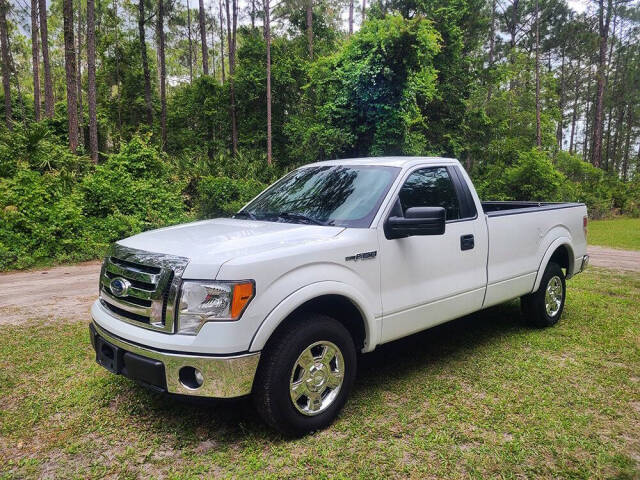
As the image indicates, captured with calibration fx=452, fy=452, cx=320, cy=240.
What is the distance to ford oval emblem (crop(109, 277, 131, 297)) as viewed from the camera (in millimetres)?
2951

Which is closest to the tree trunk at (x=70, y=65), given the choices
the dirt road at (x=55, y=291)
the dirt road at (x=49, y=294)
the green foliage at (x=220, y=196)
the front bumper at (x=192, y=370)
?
the green foliage at (x=220, y=196)

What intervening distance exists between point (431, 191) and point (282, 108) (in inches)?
946

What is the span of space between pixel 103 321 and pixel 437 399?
256cm

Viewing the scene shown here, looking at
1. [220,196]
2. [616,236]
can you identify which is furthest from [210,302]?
[616,236]

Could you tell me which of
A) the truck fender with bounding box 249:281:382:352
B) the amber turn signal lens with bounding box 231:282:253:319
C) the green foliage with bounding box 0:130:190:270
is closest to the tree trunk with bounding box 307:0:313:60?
the green foliage with bounding box 0:130:190:270

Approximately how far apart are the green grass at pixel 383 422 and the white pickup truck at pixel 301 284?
34 cm

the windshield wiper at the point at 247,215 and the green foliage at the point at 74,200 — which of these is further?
the green foliage at the point at 74,200

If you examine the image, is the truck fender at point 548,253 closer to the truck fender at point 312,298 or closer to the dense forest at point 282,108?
the truck fender at point 312,298

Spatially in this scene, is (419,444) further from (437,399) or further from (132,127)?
(132,127)

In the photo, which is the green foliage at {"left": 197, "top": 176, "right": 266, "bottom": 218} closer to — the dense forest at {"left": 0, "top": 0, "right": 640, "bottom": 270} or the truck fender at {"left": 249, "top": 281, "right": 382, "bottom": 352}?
the dense forest at {"left": 0, "top": 0, "right": 640, "bottom": 270}

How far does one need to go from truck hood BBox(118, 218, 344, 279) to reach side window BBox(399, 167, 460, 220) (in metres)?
0.82

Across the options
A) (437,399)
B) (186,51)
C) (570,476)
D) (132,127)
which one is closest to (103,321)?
(437,399)

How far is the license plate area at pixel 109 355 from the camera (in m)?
2.93

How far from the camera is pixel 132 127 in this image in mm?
28922
